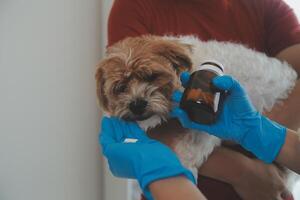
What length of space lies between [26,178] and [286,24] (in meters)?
1.32

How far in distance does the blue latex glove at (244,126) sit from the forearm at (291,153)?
1 cm

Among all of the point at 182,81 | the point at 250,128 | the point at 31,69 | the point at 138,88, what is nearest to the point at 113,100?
the point at 138,88

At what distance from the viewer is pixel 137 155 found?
3.36 feet

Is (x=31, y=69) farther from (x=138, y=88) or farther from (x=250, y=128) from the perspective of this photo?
(x=250, y=128)

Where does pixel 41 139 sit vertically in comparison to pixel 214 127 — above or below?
below

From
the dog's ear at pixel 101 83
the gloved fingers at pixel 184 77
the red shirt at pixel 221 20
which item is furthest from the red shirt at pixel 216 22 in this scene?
the gloved fingers at pixel 184 77

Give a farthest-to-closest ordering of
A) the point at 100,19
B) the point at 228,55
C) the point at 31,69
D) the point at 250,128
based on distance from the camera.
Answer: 1. the point at 100,19
2. the point at 31,69
3. the point at 228,55
4. the point at 250,128

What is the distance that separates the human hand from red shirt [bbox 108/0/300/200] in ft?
0.25

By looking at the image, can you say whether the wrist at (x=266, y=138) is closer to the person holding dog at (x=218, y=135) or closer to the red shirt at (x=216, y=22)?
the person holding dog at (x=218, y=135)

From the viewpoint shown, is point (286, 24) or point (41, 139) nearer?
point (286, 24)

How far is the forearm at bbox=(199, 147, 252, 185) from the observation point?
1.19m

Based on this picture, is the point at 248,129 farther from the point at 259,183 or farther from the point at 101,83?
the point at 101,83

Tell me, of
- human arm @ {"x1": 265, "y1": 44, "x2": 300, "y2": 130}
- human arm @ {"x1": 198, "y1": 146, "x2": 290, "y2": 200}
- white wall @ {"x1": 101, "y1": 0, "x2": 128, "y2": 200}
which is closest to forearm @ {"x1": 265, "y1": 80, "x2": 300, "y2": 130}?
human arm @ {"x1": 265, "y1": 44, "x2": 300, "y2": 130}

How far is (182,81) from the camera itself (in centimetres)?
109
